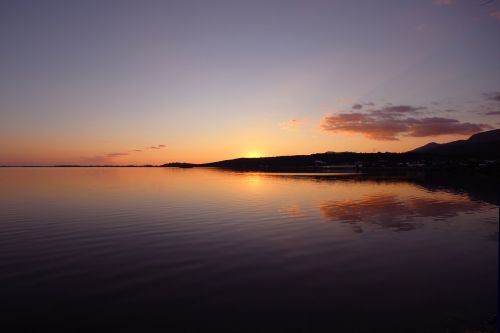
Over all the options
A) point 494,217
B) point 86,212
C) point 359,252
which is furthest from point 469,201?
point 86,212

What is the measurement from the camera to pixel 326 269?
1941cm

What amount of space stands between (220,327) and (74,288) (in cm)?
829

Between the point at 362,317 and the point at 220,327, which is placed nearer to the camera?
the point at 220,327

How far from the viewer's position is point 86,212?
40.2m

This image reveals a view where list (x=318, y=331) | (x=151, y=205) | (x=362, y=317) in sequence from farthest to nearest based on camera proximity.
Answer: (x=151, y=205) < (x=362, y=317) < (x=318, y=331)

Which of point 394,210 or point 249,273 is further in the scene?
point 394,210

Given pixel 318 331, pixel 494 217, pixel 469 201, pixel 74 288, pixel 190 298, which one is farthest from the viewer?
pixel 469 201

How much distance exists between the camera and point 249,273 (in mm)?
18922

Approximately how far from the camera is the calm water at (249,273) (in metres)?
13.5

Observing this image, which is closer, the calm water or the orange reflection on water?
the calm water

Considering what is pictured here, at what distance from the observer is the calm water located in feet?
44.2

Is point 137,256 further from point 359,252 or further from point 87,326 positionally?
point 359,252

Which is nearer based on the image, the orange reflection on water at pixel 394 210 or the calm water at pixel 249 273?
the calm water at pixel 249 273

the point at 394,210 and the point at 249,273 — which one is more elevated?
the point at 394,210
